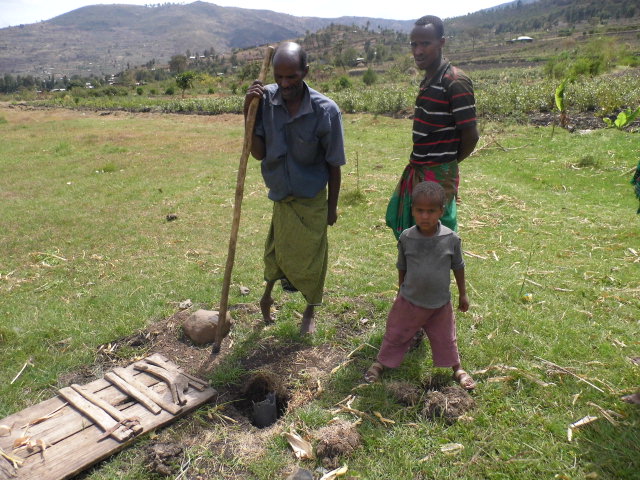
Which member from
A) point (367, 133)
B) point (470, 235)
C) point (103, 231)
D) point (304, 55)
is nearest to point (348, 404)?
point (304, 55)

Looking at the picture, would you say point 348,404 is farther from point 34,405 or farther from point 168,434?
point 34,405

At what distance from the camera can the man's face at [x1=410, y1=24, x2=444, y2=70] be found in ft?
9.56

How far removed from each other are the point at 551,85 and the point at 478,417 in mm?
17326

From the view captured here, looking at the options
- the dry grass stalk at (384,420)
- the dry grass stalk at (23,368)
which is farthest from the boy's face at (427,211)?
the dry grass stalk at (23,368)

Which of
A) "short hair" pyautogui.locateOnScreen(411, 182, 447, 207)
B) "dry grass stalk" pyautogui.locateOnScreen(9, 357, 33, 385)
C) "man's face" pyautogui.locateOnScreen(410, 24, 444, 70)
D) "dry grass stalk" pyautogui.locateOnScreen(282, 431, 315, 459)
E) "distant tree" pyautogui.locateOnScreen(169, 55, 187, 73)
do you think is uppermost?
"distant tree" pyautogui.locateOnScreen(169, 55, 187, 73)

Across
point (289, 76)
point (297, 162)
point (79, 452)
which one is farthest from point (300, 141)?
point (79, 452)

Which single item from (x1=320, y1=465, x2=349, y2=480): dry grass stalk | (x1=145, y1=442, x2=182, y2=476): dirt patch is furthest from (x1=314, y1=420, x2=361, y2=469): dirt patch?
(x1=145, y1=442, x2=182, y2=476): dirt patch

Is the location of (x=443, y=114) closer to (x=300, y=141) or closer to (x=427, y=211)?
(x=427, y=211)

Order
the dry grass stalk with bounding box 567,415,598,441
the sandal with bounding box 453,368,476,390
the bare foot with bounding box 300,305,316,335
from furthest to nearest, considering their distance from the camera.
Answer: the bare foot with bounding box 300,305,316,335
the sandal with bounding box 453,368,476,390
the dry grass stalk with bounding box 567,415,598,441

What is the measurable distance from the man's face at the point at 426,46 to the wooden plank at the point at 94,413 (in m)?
2.94

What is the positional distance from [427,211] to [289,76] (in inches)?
48.4

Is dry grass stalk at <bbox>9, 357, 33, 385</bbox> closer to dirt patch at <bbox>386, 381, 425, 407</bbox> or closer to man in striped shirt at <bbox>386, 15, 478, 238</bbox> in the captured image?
dirt patch at <bbox>386, 381, 425, 407</bbox>

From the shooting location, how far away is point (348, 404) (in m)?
2.96

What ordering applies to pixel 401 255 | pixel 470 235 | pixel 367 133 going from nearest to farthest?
pixel 401 255 → pixel 470 235 → pixel 367 133
